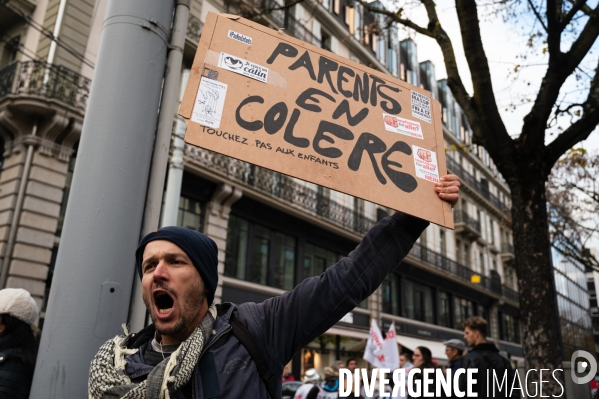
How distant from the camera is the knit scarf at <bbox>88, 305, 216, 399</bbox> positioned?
1447 mm

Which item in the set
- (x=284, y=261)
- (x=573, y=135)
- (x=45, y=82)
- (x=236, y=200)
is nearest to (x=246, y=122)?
(x=573, y=135)

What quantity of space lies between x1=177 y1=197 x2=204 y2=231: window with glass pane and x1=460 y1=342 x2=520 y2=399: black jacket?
1070cm

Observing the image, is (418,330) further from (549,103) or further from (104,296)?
(104,296)

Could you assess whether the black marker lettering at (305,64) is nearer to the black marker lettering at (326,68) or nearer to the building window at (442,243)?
the black marker lettering at (326,68)

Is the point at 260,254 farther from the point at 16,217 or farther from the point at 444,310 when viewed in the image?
the point at 444,310

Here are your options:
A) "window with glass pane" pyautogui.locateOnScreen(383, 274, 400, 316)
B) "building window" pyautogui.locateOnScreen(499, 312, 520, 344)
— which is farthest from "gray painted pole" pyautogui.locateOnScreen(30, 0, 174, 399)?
"building window" pyautogui.locateOnScreen(499, 312, 520, 344)

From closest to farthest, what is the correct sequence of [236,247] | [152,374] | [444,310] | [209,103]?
[152,374] < [209,103] < [236,247] < [444,310]

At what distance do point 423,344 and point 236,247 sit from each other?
12.4 metres

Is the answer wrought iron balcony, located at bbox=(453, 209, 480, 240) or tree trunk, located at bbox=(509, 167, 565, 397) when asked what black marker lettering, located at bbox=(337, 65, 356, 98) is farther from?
wrought iron balcony, located at bbox=(453, 209, 480, 240)

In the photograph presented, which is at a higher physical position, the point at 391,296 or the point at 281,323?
the point at 391,296

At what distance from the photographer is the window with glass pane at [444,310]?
1126 inches

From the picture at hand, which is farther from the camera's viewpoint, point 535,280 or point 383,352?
Answer: point 383,352

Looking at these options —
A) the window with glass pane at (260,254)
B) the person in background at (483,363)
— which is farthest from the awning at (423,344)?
the person in background at (483,363)

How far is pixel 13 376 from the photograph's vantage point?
A: 233cm
